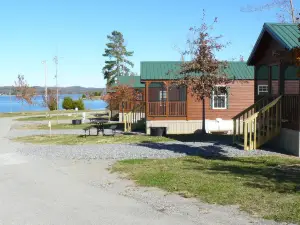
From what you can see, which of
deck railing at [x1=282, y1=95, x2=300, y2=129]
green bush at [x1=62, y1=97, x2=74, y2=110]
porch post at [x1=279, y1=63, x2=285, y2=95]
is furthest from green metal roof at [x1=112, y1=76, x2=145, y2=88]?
green bush at [x1=62, y1=97, x2=74, y2=110]

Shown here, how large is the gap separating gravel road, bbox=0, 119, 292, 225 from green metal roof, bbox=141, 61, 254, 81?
855cm

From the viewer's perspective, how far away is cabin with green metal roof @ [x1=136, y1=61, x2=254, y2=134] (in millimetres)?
21594

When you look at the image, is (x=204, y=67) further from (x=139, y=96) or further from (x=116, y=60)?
(x=116, y=60)

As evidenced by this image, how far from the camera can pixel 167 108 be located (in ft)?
71.0

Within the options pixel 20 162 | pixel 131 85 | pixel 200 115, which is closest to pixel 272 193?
pixel 20 162

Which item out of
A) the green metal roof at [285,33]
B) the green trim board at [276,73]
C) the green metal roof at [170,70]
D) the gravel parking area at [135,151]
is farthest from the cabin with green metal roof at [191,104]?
the green metal roof at [285,33]

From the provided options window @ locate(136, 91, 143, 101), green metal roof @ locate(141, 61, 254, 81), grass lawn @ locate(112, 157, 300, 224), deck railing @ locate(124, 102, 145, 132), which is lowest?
grass lawn @ locate(112, 157, 300, 224)

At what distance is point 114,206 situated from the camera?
7.27 meters

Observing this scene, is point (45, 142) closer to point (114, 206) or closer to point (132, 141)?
point (132, 141)

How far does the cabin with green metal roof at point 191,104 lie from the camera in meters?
21.6

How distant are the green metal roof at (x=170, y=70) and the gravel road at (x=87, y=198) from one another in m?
8.55

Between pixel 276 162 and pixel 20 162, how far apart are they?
855 centimetres

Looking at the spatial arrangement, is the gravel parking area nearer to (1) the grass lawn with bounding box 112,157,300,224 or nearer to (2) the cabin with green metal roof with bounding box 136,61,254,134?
(1) the grass lawn with bounding box 112,157,300,224

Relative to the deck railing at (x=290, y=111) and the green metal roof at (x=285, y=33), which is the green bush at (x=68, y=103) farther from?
the deck railing at (x=290, y=111)
